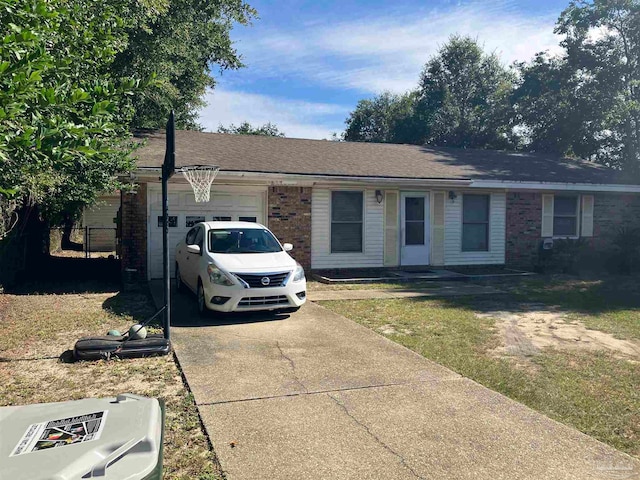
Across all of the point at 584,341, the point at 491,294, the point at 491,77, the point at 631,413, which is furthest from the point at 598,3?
the point at 631,413

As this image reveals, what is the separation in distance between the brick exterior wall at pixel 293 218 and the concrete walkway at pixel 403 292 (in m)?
2.38

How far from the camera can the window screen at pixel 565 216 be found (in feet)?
52.5

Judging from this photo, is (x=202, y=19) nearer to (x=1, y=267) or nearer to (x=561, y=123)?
(x=1, y=267)

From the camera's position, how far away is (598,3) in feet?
86.5

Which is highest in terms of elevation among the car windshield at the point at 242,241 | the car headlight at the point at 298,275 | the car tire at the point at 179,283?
the car windshield at the point at 242,241

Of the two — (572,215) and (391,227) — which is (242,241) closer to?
(391,227)

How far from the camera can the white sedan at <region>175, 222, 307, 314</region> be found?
797 cm

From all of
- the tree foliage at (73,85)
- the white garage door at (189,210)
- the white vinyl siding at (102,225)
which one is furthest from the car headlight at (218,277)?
the white vinyl siding at (102,225)

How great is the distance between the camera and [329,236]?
13.9 m

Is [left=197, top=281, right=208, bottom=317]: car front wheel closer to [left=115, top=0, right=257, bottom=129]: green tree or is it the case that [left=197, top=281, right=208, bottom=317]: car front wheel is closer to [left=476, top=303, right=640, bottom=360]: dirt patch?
[left=476, top=303, right=640, bottom=360]: dirt patch

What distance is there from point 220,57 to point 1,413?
2027 cm

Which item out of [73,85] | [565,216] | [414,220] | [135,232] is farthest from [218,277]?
[565,216]

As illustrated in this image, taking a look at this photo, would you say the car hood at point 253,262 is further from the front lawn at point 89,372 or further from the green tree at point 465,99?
the green tree at point 465,99

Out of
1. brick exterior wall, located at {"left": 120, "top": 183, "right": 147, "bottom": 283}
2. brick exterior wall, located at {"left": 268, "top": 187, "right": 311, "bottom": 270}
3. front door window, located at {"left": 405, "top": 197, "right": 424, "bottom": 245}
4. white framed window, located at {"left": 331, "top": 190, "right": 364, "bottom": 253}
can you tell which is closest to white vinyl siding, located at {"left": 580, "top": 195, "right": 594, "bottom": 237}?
front door window, located at {"left": 405, "top": 197, "right": 424, "bottom": 245}
